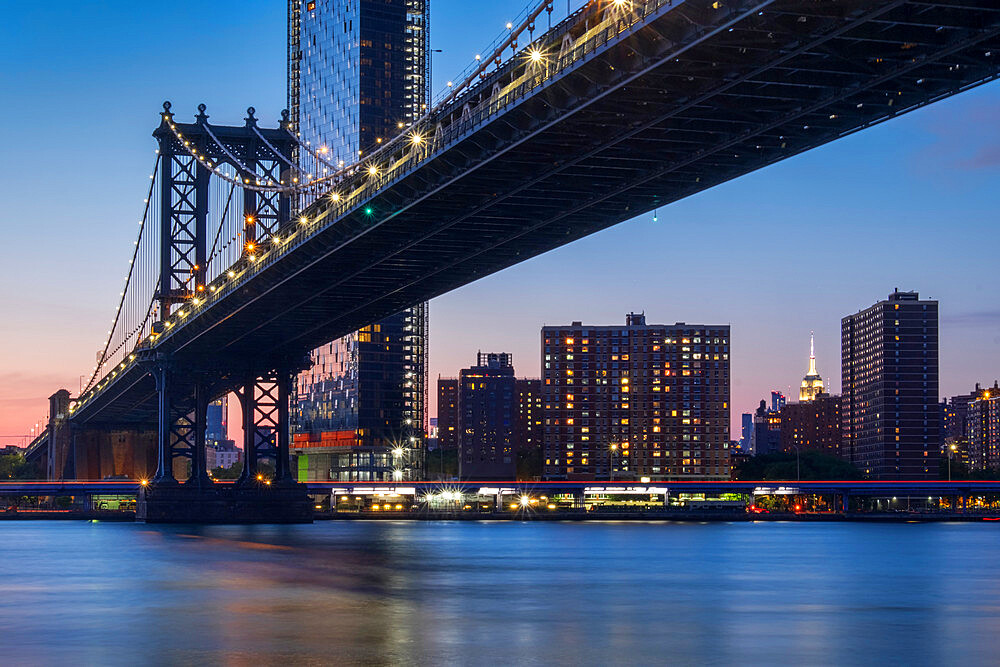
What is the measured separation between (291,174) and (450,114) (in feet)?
155

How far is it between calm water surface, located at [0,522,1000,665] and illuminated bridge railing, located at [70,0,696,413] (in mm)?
13335

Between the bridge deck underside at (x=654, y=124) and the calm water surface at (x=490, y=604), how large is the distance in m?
13.0

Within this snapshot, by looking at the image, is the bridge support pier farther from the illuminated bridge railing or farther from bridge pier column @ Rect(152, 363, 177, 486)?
the illuminated bridge railing

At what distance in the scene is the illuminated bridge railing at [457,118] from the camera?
34.4m

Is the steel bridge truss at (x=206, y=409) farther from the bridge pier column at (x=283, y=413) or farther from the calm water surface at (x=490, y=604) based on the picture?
the calm water surface at (x=490, y=604)

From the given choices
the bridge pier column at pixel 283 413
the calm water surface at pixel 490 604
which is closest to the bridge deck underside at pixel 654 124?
the calm water surface at pixel 490 604

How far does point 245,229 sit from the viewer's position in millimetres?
90125

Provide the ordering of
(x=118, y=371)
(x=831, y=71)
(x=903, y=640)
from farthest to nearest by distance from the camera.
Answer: (x=118, y=371) < (x=831, y=71) < (x=903, y=640)

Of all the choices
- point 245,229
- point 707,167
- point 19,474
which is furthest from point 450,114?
point 19,474

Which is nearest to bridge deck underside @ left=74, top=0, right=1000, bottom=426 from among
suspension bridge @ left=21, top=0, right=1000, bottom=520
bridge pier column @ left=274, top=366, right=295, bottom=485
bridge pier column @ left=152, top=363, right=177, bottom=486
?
suspension bridge @ left=21, top=0, right=1000, bottom=520

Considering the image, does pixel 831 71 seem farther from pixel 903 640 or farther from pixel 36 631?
pixel 36 631

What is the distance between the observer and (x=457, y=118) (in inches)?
1802

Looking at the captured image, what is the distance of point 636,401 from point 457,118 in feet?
456

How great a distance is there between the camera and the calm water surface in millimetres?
27312
